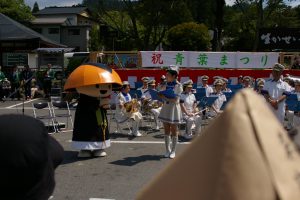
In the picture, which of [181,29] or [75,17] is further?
[75,17]

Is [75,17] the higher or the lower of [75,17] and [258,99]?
the higher

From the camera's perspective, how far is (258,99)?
0.83 metres

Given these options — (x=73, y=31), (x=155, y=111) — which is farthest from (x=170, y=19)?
(x=155, y=111)

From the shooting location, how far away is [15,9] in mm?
49562

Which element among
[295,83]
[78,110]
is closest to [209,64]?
[295,83]

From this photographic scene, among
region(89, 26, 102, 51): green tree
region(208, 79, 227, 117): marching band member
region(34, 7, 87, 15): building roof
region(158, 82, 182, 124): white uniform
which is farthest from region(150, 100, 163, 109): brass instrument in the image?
region(34, 7, 87, 15): building roof

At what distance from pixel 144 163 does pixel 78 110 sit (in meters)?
1.58

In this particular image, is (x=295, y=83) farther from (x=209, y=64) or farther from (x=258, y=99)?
(x=258, y=99)

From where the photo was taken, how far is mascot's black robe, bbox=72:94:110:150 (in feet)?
27.2

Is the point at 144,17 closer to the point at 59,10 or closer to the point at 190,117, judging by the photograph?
the point at 190,117

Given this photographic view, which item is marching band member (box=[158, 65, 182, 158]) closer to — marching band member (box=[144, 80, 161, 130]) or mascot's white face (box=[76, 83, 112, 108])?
mascot's white face (box=[76, 83, 112, 108])

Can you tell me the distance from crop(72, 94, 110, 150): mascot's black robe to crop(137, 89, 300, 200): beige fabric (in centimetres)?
756

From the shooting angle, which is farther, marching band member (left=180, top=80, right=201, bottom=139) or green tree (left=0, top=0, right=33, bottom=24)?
green tree (left=0, top=0, right=33, bottom=24)

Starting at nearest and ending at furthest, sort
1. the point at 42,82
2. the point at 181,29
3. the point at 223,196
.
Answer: the point at 223,196, the point at 42,82, the point at 181,29
